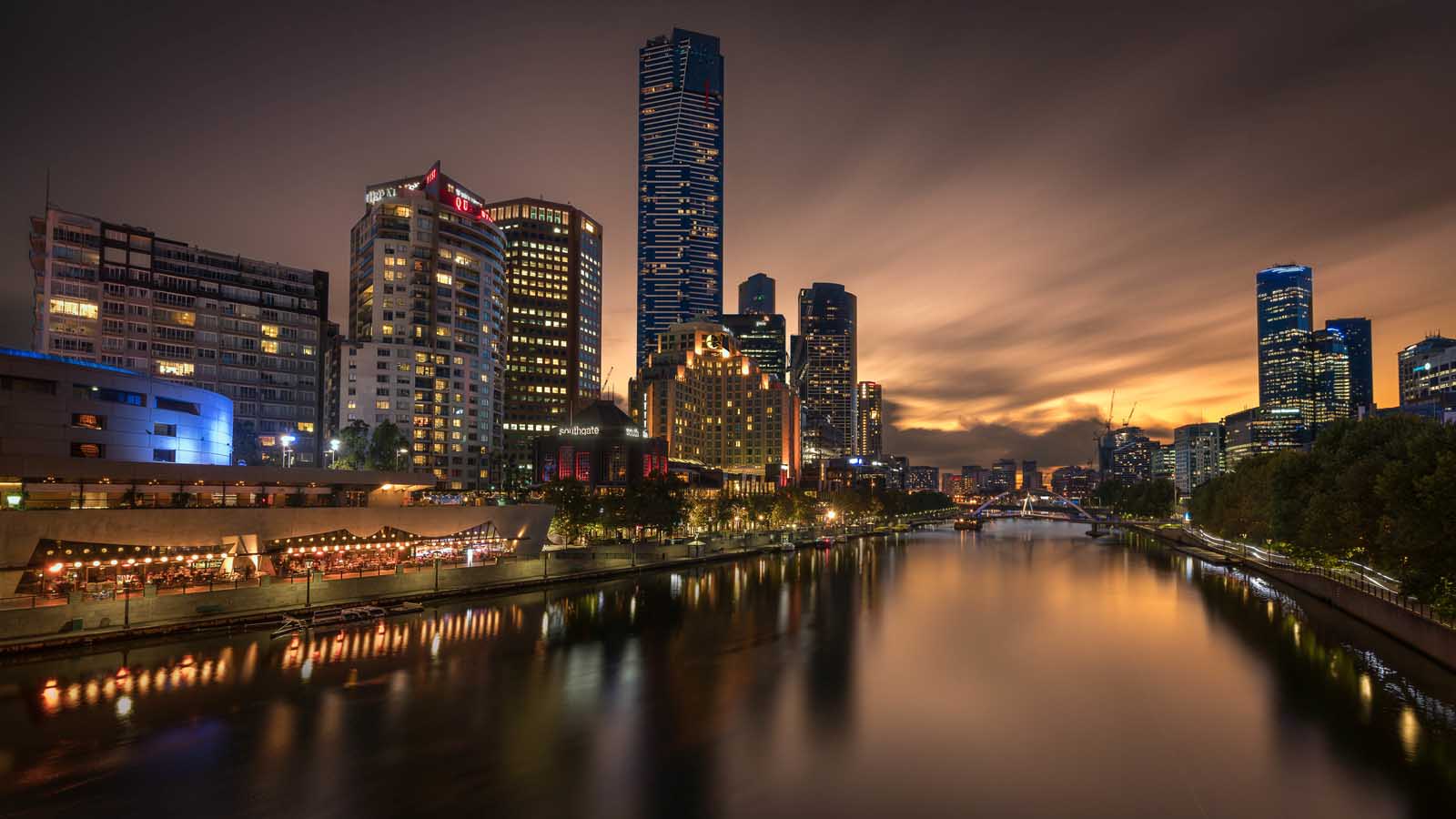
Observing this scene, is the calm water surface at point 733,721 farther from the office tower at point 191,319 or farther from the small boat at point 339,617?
the office tower at point 191,319

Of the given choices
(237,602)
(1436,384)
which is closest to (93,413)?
(237,602)

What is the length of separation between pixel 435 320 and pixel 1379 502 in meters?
151

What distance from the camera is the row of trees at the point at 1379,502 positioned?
39.8 meters

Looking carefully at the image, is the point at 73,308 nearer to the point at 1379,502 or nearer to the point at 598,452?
the point at 598,452

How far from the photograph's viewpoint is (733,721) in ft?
128

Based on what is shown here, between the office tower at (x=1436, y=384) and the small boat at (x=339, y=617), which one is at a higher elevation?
the office tower at (x=1436, y=384)

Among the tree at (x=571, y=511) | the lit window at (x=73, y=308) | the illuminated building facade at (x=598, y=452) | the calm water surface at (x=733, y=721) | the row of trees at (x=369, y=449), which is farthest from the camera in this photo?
the illuminated building facade at (x=598, y=452)

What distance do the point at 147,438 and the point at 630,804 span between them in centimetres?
7445

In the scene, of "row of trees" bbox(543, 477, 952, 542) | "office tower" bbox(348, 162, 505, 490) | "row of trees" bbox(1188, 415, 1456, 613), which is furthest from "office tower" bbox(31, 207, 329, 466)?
"row of trees" bbox(1188, 415, 1456, 613)

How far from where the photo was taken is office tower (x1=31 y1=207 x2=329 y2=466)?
130 meters

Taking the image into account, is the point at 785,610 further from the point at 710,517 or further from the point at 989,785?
the point at 710,517

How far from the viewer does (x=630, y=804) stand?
94.3 feet

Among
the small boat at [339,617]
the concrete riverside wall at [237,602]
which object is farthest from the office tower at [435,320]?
the small boat at [339,617]

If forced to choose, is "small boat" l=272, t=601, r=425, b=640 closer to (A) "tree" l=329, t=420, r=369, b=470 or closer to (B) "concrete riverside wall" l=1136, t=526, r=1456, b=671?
(A) "tree" l=329, t=420, r=369, b=470
